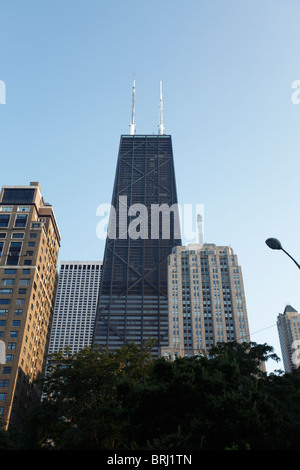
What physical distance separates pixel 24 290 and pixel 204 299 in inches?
2314

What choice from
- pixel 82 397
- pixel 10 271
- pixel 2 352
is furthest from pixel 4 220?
→ pixel 82 397

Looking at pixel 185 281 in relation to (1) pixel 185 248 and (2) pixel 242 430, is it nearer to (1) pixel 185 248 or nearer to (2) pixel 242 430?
(1) pixel 185 248

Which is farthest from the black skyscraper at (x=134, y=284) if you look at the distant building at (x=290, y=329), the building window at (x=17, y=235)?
the building window at (x=17, y=235)

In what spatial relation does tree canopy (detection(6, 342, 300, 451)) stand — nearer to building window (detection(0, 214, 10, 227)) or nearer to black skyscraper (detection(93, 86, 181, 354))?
building window (detection(0, 214, 10, 227))

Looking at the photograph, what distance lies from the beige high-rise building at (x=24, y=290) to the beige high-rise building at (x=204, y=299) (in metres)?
36.5

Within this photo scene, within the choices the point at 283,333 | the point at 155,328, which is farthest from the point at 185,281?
the point at 283,333

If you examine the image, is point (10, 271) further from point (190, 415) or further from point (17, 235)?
point (190, 415)

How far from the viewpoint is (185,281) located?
140625 millimetres

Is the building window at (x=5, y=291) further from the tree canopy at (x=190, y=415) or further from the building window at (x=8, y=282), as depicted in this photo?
the tree canopy at (x=190, y=415)

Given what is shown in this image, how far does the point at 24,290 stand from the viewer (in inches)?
3841

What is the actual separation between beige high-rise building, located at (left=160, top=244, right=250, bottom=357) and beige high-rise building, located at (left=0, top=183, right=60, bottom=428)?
36.5m

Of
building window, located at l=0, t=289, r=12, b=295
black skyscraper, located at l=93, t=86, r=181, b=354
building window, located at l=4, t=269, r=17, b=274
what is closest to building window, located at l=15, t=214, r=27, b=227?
building window, located at l=4, t=269, r=17, b=274

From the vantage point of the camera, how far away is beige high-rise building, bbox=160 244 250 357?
419ft

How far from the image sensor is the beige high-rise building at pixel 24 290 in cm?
8600
